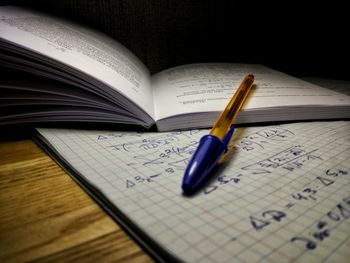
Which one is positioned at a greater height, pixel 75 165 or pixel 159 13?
pixel 159 13

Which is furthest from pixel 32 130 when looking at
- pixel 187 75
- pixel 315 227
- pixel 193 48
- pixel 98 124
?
pixel 193 48

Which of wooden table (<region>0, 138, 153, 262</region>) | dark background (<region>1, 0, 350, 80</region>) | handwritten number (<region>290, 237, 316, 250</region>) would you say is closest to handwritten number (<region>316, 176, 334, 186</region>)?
handwritten number (<region>290, 237, 316, 250</region>)

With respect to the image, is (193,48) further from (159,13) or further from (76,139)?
(76,139)

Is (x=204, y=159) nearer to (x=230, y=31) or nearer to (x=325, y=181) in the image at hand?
(x=325, y=181)

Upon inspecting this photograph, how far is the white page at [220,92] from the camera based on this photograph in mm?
554

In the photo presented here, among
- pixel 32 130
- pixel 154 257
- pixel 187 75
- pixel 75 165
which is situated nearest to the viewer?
pixel 154 257

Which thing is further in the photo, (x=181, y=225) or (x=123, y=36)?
(x=123, y=36)

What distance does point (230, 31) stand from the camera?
102cm

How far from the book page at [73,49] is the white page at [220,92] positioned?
5cm

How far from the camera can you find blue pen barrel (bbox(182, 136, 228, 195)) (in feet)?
1.08

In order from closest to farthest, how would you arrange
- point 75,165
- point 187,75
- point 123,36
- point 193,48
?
point 75,165
point 187,75
point 123,36
point 193,48

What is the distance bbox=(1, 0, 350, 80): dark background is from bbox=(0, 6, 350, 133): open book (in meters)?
0.24

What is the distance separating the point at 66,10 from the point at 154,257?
0.71 m

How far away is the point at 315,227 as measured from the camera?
0.28m
